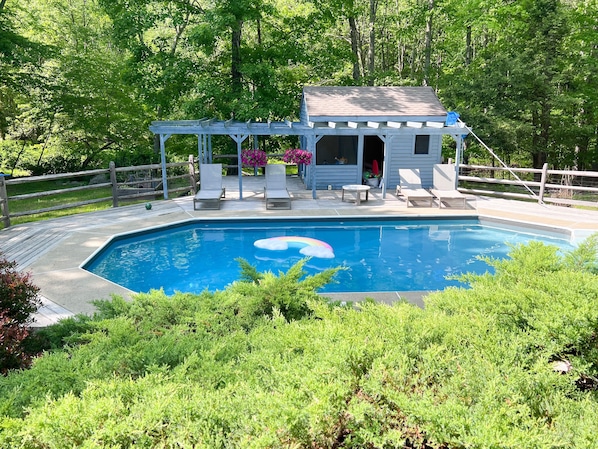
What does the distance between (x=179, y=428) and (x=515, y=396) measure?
1.81 m

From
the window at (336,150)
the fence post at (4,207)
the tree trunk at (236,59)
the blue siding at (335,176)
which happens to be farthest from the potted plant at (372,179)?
the fence post at (4,207)

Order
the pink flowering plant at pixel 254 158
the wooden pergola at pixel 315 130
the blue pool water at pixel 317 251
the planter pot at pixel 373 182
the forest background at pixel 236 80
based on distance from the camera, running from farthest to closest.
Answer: the forest background at pixel 236 80 < the planter pot at pixel 373 182 < the pink flowering plant at pixel 254 158 < the wooden pergola at pixel 315 130 < the blue pool water at pixel 317 251

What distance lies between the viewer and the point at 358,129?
12961 millimetres

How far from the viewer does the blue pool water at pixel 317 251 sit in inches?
329

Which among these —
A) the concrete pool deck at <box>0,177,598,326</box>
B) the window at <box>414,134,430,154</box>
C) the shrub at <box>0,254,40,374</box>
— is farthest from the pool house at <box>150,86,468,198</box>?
the shrub at <box>0,254,40,374</box>

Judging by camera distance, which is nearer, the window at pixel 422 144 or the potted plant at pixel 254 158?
the potted plant at pixel 254 158

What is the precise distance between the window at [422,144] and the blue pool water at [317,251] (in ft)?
13.1

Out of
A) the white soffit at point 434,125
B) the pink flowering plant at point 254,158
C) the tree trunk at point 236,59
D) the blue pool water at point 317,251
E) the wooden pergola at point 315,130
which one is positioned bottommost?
the blue pool water at point 317,251

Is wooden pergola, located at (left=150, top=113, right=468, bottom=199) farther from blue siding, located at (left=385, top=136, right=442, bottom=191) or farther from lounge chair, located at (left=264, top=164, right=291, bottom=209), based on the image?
blue siding, located at (left=385, top=136, right=442, bottom=191)

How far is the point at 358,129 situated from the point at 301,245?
183 inches

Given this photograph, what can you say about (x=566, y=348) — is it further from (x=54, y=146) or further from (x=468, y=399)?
(x=54, y=146)

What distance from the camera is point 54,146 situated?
17.5 meters

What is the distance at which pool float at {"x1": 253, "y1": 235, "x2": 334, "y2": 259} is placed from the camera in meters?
9.64

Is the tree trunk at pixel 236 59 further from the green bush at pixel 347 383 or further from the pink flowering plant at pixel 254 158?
the green bush at pixel 347 383
